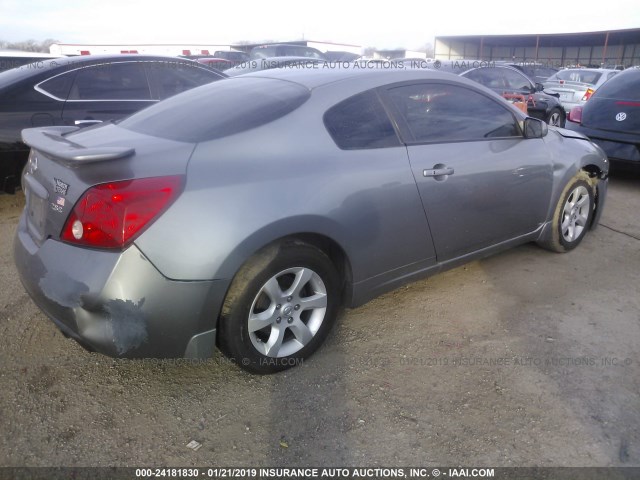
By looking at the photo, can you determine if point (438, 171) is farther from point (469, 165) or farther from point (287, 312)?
point (287, 312)

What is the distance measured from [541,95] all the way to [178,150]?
967cm

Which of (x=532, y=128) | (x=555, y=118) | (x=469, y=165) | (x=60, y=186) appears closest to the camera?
(x=60, y=186)

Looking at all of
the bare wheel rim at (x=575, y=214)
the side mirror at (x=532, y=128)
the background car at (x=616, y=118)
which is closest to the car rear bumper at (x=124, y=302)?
the side mirror at (x=532, y=128)

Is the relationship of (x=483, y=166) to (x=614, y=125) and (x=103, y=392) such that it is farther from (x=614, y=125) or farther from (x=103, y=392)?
(x=614, y=125)

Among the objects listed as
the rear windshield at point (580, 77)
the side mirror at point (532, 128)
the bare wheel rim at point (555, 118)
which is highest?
the side mirror at point (532, 128)

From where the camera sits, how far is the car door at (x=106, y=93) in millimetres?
5219

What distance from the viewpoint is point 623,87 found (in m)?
6.57

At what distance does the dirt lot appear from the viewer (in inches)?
89.9

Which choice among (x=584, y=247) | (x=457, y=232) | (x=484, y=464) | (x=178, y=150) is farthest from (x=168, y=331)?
(x=584, y=247)

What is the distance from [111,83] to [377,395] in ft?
14.5

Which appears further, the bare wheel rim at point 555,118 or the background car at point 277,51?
the background car at point 277,51

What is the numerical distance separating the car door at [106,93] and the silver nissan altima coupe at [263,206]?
7.26 feet

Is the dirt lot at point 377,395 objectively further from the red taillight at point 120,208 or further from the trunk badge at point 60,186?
the trunk badge at point 60,186

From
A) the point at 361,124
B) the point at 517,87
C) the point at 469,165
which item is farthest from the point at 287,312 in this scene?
the point at 517,87
